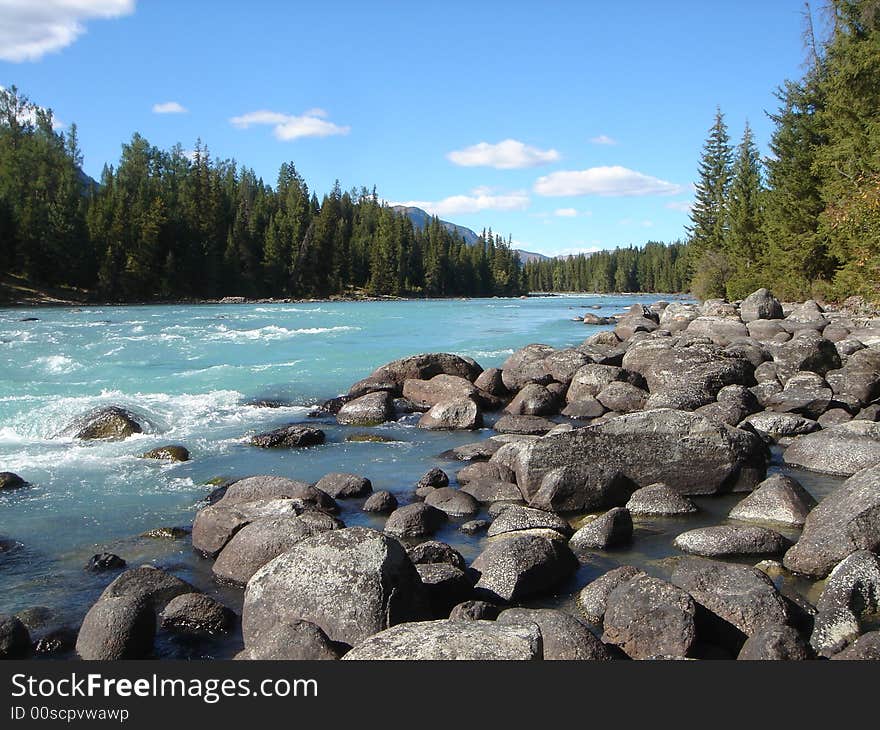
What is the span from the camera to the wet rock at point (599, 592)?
610cm

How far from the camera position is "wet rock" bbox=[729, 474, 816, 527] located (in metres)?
8.14

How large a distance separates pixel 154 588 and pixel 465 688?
12.3 ft

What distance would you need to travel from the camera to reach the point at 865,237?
18625mm

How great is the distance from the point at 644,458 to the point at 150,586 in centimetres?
611

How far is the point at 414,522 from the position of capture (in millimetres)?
8375

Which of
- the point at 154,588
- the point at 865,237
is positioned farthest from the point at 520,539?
the point at 865,237

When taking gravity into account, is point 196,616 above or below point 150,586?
below

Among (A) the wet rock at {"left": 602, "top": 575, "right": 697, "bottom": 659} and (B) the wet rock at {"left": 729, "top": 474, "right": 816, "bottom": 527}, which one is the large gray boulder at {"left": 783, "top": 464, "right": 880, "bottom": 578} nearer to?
(B) the wet rock at {"left": 729, "top": 474, "right": 816, "bottom": 527}

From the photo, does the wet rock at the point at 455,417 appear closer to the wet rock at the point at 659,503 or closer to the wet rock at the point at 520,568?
the wet rock at the point at 659,503

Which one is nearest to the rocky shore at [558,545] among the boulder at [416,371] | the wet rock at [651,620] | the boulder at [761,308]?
the wet rock at [651,620]

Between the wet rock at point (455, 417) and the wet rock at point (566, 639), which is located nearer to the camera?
the wet rock at point (566, 639)

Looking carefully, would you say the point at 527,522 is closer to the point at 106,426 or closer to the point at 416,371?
the point at 106,426

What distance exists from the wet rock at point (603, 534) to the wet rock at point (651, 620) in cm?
193

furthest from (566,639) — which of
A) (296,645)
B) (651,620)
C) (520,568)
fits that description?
(296,645)
